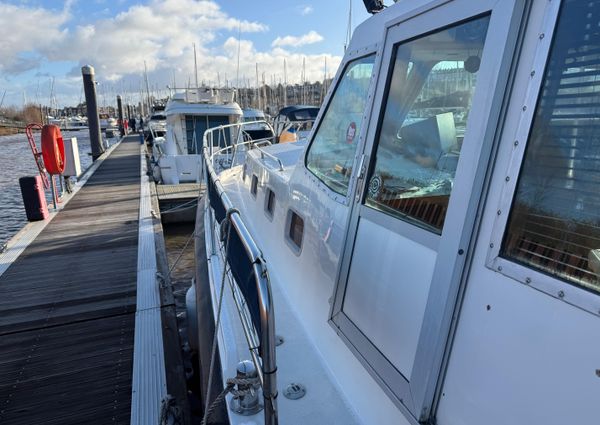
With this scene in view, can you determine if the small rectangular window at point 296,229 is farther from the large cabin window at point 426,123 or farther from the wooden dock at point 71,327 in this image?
the wooden dock at point 71,327

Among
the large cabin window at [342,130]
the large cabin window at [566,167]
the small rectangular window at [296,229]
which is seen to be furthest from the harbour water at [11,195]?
the large cabin window at [566,167]

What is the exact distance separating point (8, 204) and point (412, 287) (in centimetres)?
1698

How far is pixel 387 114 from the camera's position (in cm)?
199

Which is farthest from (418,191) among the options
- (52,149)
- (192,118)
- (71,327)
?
(192,118)

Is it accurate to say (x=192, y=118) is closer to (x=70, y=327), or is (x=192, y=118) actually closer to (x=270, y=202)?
(x=70, y=327)

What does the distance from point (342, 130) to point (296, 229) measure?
0.93 meters

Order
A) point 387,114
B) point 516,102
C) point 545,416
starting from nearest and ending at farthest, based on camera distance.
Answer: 1. point 545,416
2. point 516,102
3. point 387,114

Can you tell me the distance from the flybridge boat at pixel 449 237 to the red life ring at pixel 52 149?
7.98 metres

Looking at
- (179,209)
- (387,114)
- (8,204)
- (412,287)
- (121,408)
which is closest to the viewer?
(412,287)

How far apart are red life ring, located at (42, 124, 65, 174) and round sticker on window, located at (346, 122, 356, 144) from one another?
27.2 feet

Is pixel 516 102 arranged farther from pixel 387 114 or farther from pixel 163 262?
pixel 163 262

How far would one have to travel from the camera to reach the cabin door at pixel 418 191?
1404mm

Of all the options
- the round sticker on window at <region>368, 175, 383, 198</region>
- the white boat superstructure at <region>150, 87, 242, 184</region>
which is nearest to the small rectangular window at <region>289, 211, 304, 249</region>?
the round sticker on window at <region>368, 175, 383, 198</region>

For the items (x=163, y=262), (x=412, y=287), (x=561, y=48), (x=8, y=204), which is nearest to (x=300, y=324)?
(x=412, y=287)
